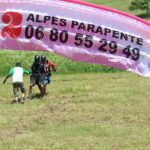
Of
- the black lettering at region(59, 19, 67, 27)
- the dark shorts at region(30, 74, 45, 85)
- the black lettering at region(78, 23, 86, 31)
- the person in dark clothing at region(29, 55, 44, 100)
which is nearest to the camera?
the black lettering at region(78, 23, 86, 31)

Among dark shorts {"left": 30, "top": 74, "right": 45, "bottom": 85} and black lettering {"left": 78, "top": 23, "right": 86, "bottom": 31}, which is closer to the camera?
black lettering {"left": 78, "top": 23, "right": 86, "bottom": 31}

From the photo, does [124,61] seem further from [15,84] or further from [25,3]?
[15,84]

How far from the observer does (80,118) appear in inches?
577

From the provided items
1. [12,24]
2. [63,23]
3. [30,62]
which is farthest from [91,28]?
[30,62]

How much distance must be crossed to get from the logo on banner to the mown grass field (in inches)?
110

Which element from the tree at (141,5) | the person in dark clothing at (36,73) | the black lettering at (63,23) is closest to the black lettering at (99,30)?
the black lettering at (63,23)

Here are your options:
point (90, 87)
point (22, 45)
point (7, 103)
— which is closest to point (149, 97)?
point (90, 87)

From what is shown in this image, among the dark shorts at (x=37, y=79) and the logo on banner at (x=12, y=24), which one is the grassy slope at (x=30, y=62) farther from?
the logo on banner at (x=12, y=24)

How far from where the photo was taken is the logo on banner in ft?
Result: 44.2

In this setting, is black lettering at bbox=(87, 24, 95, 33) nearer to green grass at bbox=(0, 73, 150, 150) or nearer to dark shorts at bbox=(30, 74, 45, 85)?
green grass at bbox=(0, 73, 150, 150)

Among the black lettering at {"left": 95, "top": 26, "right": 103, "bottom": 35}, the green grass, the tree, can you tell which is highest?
the tree

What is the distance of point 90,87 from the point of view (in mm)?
22453

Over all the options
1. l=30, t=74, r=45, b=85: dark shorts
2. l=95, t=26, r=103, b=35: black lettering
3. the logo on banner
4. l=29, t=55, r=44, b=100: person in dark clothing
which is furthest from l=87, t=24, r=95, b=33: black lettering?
l=30, t=74, r=45, b=85: dark shorts

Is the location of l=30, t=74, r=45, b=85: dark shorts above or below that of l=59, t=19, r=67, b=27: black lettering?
below
